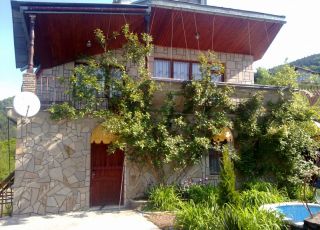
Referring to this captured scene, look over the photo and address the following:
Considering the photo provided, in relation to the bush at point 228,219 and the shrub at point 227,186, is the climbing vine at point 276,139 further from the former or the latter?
the bush at point 228,219

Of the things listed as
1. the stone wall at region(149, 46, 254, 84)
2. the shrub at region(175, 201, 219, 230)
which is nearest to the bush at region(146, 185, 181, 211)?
the shrub at region(175, 201, 219, 230)

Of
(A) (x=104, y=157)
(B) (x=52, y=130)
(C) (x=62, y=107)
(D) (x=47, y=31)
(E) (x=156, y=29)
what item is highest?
(E) (x=156, y=29)

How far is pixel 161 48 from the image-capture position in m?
18.1

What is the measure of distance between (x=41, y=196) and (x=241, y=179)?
923 centimetres

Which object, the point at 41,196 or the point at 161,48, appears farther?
the point at 161,48

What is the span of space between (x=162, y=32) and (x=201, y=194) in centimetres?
905

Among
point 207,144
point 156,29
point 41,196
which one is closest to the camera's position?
point 41,196

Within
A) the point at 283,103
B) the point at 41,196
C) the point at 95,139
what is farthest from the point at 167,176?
the point at 283,103

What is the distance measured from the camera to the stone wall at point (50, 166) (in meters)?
12.5

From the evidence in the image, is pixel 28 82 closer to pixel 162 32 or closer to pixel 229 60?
pixel 162 32

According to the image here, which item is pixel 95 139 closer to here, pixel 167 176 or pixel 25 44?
pixel 167 176

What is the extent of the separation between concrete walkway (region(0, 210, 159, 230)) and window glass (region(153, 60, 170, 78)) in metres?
8.18

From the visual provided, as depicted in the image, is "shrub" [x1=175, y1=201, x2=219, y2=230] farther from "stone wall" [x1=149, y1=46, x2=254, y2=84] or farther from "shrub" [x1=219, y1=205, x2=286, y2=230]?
"stone wall" [x1=149, y1=46, x2=254, y2=84]

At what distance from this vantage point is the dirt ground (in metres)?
10.4
